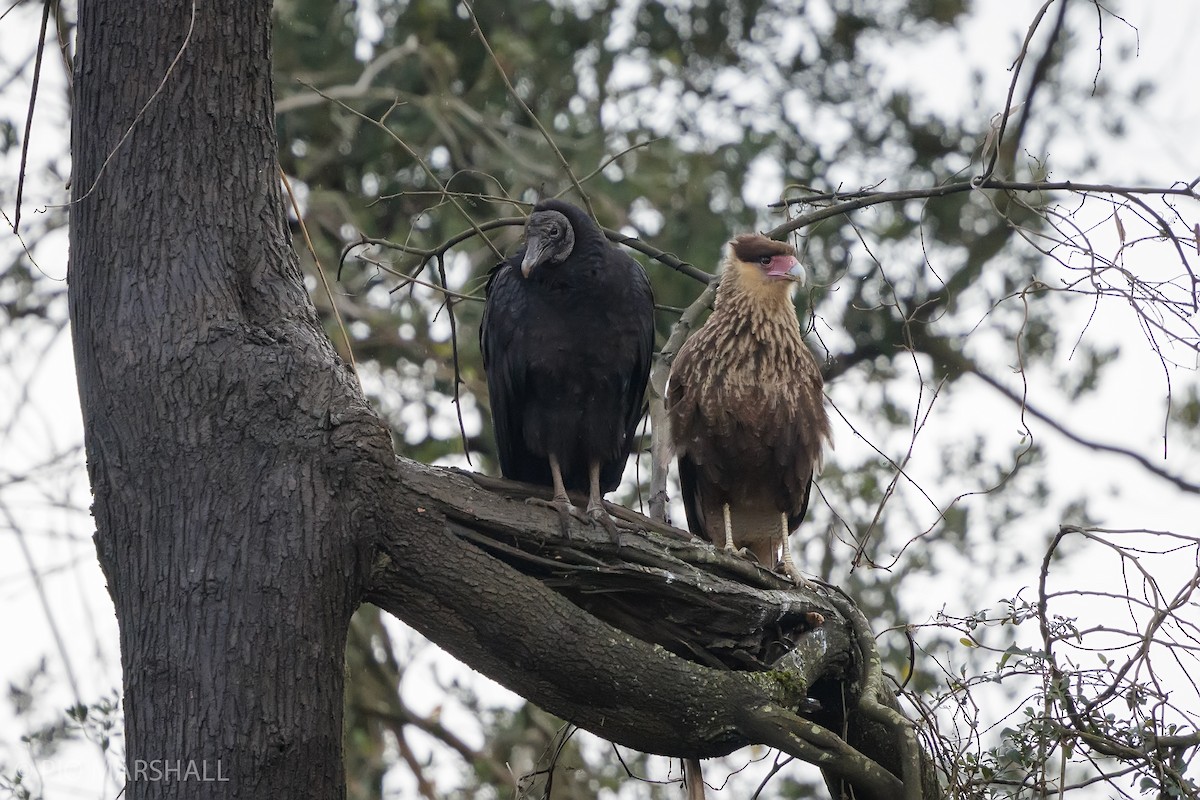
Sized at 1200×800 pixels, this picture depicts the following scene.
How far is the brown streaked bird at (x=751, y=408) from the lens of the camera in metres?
4.25

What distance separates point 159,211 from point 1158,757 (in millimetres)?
2468

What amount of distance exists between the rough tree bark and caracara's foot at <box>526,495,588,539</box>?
0.10 feet

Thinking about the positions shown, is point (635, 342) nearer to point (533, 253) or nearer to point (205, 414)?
point (533, 253)

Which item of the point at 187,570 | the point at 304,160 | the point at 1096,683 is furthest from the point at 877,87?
the point at 187,570

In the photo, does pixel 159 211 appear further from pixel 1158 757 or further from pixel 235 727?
pixel 1158 757

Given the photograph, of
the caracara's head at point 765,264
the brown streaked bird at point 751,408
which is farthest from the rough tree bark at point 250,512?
the caracara's head at point 765,264

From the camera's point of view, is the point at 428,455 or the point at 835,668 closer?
the point at 835,668

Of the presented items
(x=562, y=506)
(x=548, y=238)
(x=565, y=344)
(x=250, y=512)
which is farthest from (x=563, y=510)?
(x=548, y=238)

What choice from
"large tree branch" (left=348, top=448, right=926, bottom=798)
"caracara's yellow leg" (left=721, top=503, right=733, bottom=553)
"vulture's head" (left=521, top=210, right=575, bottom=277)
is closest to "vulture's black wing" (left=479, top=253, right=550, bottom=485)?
"vulture's head" (left=521, top=210, right=575, bottom=277)

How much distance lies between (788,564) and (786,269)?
1.06 m

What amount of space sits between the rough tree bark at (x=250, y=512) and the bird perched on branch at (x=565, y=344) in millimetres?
697

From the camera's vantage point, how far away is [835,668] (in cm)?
359

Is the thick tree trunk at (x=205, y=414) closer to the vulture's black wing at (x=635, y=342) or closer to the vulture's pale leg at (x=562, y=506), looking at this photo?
the vulture's pale leg at (x=562, y=506)

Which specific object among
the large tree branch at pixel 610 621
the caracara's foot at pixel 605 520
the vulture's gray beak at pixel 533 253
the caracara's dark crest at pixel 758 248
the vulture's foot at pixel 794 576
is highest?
the caracara's dark crest at pixel 758 248
